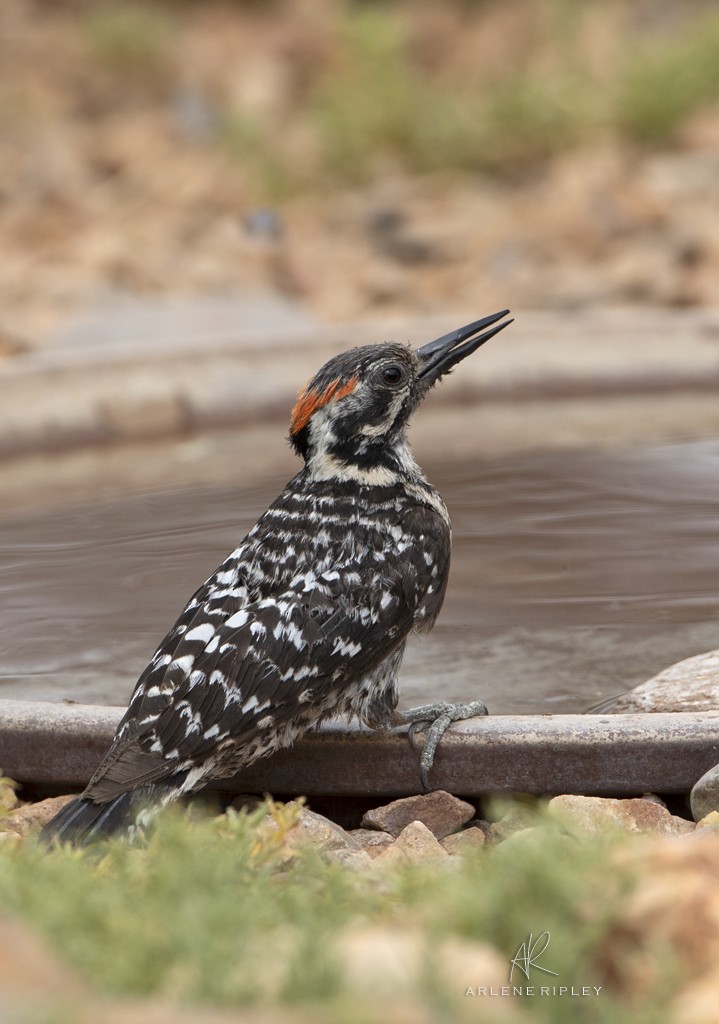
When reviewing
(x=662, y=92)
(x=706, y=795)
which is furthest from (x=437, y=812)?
(x=662, y=92)

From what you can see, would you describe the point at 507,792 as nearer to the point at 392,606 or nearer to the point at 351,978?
the point at 392,606

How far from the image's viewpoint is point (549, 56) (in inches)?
550

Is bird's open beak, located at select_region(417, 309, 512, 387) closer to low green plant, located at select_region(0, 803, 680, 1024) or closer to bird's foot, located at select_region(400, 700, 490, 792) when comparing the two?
bird's foot, located at select_region(400, 700, 490, 792)

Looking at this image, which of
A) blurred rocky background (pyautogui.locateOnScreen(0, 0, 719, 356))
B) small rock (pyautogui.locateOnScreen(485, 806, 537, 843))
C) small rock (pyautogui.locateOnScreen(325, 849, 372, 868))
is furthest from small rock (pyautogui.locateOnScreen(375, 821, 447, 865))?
blurred rocky background (pyautogui.locateOnScreen(0, 0, 719, 356))

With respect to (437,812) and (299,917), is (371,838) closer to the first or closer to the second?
(437,812)

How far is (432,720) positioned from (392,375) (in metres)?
0.88

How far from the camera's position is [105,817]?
9.11ft

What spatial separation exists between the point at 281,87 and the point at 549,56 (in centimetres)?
299

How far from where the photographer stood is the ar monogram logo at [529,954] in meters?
1.77

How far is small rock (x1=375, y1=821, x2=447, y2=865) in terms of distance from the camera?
2.77 meters

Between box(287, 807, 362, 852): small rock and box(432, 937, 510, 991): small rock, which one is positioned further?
box(287, 807, 362, 852): small rock

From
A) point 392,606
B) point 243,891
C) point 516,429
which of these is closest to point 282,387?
point 516,429

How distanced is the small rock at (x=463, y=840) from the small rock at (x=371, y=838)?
12cm

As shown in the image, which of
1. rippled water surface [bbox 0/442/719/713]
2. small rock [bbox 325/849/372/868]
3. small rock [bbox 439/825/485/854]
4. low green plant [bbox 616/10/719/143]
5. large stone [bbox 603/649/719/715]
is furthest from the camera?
low green plant [bbox 616/10/719/143]
